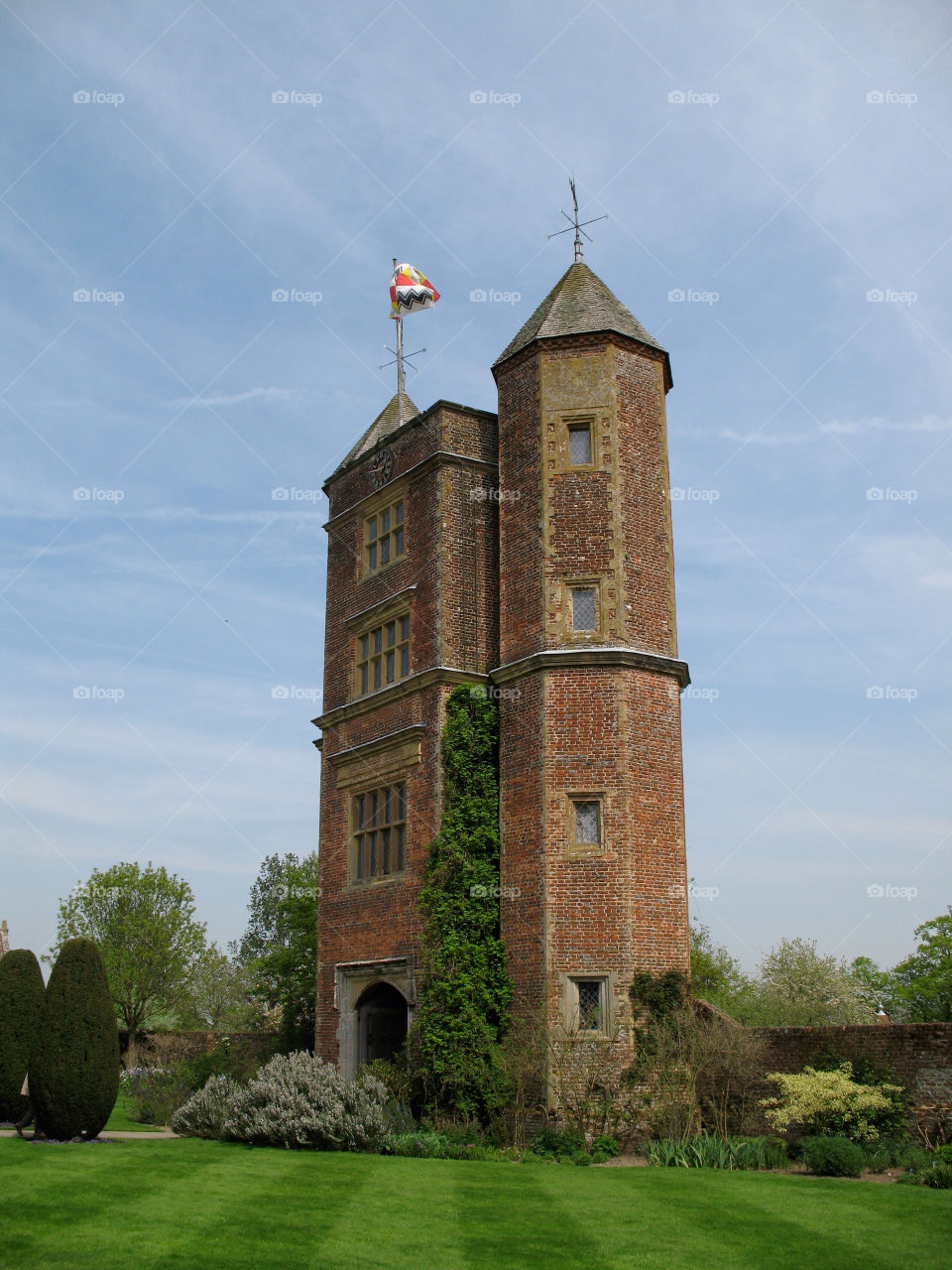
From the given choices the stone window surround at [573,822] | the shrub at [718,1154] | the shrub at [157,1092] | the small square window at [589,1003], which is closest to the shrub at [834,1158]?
the shrub at [718,1154]

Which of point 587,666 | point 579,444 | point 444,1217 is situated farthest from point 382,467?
point 444,1217

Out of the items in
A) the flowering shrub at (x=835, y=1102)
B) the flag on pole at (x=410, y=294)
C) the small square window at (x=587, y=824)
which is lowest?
the flowering shrub at (x=835, y=1102)

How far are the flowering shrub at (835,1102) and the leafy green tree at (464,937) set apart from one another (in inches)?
184

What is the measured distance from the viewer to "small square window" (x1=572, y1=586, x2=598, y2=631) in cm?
2044

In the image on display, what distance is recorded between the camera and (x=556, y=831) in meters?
19.2

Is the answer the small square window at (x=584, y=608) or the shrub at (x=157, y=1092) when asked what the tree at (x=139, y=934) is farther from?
the small square window at (x=584, y=608)

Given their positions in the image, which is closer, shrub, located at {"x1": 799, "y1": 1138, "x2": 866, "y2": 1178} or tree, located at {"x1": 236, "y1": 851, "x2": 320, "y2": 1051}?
shrub, located at {"x1": 799, "y1": 1138, "x2": 866, "y2": 1178}

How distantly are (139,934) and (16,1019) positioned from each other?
761 inches

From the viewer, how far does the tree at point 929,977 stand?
47312mm

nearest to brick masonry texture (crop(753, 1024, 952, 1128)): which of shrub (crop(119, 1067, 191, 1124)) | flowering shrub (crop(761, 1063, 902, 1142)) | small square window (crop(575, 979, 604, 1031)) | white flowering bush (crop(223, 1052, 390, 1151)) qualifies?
flowering shrub (crop(761, 1063, 902, 1142))

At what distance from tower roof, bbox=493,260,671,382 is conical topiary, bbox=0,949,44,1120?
16781 millimetres

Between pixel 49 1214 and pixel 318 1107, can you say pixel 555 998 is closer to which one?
pixel 318 1107

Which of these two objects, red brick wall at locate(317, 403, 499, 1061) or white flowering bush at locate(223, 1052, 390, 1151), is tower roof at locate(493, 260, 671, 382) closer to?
red brick wall at locate(317, 403, 499, 1061)

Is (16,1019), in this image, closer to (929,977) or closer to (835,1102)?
(835,1102)
